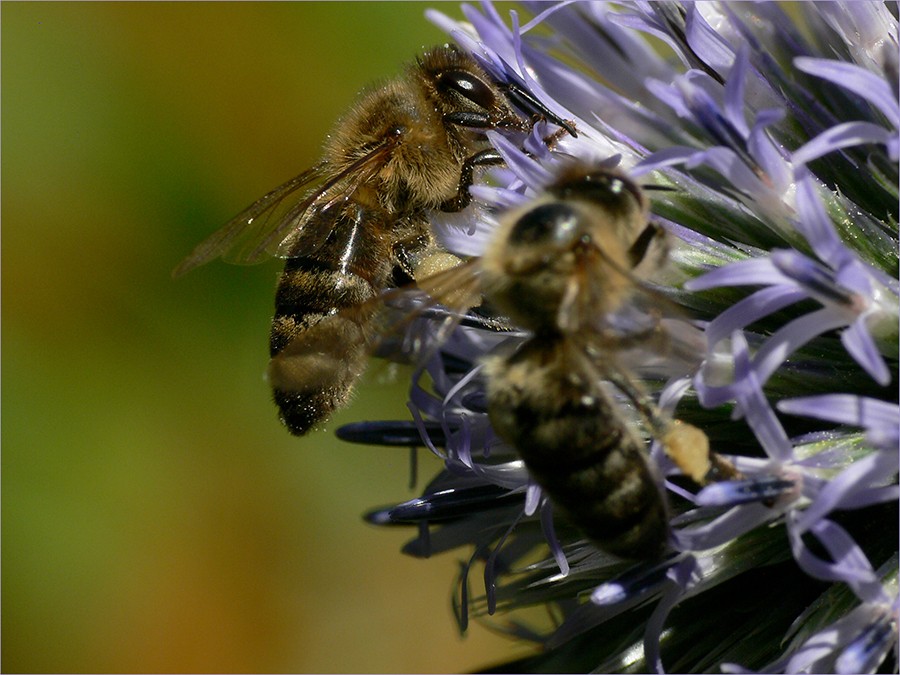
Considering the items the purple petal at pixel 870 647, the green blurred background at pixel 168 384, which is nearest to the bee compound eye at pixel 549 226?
the purple petal at pixel 870 647

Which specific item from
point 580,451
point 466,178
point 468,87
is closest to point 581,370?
point 580,451

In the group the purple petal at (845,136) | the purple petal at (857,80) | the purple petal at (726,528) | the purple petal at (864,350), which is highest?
the purple petal at (857,80)

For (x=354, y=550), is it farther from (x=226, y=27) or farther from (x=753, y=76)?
(x=753, y=76)

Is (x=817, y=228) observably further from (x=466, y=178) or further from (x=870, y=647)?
(x=466, y=178)

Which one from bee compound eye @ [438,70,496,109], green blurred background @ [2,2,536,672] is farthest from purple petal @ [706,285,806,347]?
green blurred background @ [2,2,536,672]

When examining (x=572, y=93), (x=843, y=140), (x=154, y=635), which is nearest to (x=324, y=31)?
(x=154, y=635)

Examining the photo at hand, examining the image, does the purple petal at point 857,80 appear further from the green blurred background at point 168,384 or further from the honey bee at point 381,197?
the green blurred background at point 168,384

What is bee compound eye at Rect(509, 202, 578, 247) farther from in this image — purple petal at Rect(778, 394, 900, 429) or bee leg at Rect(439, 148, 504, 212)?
bee leg at Rect(439, 148, 504, 212)
